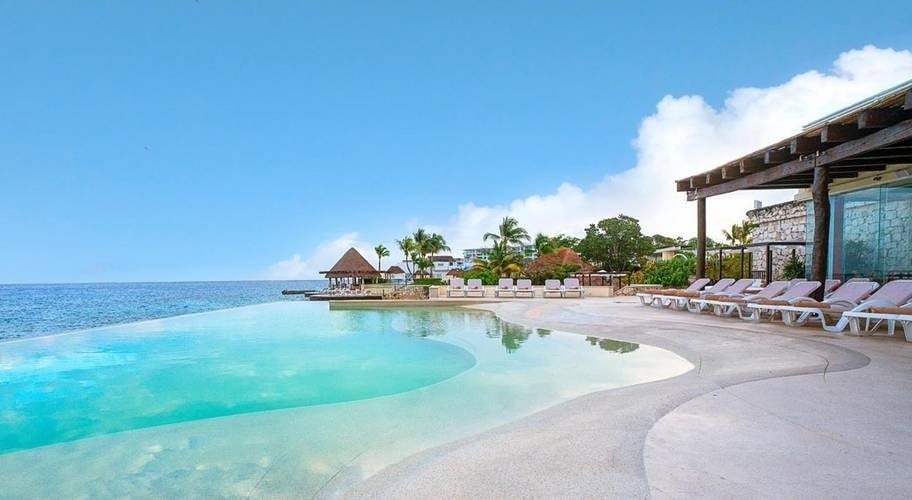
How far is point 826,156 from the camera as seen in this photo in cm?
848

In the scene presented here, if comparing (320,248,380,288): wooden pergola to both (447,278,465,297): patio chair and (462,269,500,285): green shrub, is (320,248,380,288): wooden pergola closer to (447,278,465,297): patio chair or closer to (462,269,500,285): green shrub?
(462,269,500,285): green shrub

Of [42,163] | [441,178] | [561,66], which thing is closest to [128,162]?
[42,163]

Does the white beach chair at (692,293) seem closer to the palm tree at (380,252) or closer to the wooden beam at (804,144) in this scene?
the wooden beam at (804,144)

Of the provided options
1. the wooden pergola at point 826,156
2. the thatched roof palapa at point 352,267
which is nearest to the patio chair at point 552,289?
the wooden pergola at point 826,156

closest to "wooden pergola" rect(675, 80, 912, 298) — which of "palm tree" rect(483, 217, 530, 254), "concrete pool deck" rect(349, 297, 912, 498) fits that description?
"concrete pool deck" rect(349, 297, 912, 498)

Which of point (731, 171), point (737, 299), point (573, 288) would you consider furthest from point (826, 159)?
point (573, 288)

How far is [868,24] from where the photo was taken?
12.1 m

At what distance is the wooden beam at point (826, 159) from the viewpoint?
22.9ft

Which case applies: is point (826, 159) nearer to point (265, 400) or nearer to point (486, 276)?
point (265, 400)

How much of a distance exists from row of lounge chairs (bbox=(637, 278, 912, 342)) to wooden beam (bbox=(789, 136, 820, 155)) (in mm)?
2254

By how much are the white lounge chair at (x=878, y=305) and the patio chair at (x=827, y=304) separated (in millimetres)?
286

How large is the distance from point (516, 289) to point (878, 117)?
45.3 ft

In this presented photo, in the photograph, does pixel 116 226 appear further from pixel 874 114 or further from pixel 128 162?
pixel 874 114

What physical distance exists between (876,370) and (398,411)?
4552 millimetres
